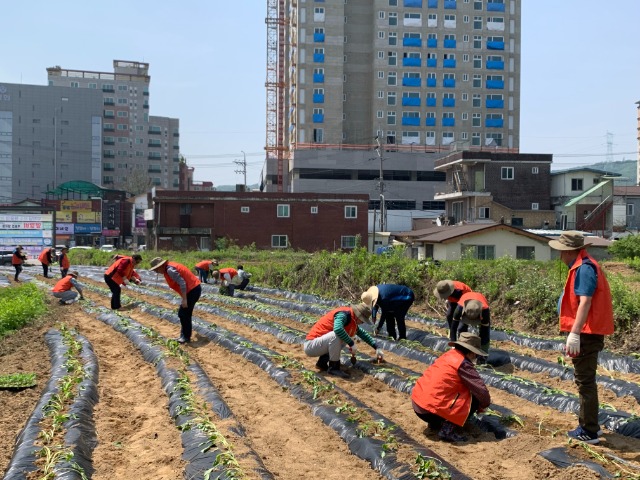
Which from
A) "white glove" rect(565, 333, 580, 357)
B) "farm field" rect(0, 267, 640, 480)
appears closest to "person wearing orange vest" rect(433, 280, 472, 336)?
"farm field" rect(0, 267, 640, 480)

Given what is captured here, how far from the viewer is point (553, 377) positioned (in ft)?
30.0

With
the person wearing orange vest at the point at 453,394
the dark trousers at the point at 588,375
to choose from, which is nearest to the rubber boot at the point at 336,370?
the person wearing orange vest at the point at 453,394

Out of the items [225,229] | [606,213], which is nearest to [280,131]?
[225,229]

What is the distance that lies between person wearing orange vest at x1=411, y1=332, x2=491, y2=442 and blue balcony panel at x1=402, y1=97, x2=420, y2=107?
7460cm

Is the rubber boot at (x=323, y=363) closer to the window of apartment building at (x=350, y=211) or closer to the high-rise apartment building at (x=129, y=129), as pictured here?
the window of apartment building at (x=350, y=211)

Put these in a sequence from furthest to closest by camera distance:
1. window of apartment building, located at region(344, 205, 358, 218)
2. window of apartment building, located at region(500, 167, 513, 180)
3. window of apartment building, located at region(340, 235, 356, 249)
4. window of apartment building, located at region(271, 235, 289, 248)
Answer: window of apartment building, located at region(344, 205, 358, 218), window of apartment building, located at region(340, 235, 356, 249), window of apartment building, located at region(500, 167, 513, 180), window of apartment building, located at region(271, 235, 289, 248)

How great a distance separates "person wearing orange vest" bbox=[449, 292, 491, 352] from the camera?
9.78 m

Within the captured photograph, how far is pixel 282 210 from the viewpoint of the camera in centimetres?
4844

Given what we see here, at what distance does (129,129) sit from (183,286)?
95.2 m

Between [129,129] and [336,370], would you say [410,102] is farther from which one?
[336,370]

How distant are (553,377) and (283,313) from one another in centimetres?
829

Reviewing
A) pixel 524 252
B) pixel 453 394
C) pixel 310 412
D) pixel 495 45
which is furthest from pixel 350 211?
pixel 453 394

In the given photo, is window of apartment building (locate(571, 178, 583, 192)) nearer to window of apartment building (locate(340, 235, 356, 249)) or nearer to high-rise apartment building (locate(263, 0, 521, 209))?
window of apartment building (locate(340, 235, 356, 249))

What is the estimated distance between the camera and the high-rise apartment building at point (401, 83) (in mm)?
74625
